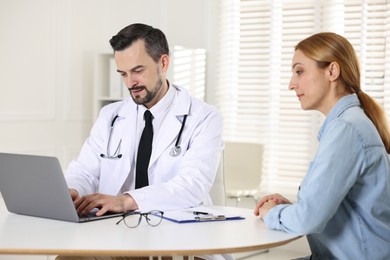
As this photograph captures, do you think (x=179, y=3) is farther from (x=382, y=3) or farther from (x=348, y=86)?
(x=348, y=86)

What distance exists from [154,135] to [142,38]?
0.41 meters

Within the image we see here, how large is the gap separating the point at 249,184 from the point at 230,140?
62cm

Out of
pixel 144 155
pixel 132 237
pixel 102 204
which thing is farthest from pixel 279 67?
pixel 132 237

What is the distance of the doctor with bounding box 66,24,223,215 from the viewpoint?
8.31 feet

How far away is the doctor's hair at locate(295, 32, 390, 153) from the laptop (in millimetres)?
847

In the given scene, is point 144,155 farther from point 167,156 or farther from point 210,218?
point 210,218

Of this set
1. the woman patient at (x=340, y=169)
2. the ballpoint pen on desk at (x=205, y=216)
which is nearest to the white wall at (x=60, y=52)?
the ballpoint pen on desk at (x=205, y=216)

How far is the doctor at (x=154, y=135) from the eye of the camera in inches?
99.8

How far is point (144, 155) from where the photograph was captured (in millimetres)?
2656

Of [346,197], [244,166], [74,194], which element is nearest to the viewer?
[346,197]

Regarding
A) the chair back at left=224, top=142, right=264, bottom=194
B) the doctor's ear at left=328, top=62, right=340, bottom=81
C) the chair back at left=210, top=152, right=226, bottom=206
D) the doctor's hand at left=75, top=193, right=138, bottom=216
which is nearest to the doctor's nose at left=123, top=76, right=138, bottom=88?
the chair back at left=210, top=152, right=226, bottom=206

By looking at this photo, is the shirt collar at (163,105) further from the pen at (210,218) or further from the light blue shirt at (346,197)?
the light blue shirt at (346,197)

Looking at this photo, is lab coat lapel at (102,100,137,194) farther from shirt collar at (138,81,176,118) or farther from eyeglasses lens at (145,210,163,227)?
eyeglasses lens at (145,210,163,227)

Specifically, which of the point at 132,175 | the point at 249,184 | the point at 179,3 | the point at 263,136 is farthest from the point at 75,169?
the point at 179,3
